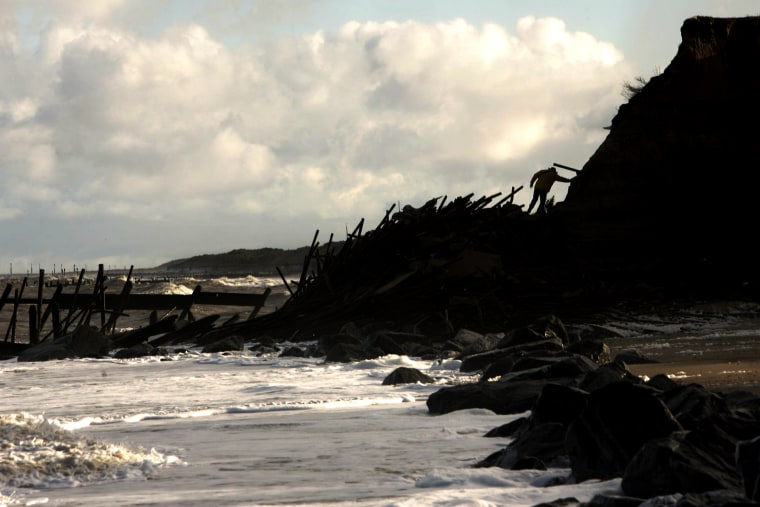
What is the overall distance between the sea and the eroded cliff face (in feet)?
30.3

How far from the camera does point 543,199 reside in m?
19.6

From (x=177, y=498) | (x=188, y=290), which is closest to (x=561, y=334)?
(x=177, y=498)

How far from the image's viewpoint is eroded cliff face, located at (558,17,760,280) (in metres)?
18.7

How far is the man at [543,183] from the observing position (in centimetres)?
1956

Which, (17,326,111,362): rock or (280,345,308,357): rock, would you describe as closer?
(280,345,308,357): rock

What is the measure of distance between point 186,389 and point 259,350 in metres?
4.47

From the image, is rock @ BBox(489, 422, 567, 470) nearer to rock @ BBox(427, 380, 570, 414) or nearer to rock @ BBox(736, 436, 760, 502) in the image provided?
rock @ BBox(736, 436, 760, 502)

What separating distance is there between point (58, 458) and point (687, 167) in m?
16.0

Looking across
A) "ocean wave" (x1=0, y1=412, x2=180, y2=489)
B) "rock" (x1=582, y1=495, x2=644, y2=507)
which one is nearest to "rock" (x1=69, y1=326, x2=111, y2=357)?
"ocean wave" (x1=0, y1=412, x2=180, y2=489)

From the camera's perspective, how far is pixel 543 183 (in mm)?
20000

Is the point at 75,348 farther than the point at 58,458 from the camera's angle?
Yes

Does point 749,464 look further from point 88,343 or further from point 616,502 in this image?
point 88,343

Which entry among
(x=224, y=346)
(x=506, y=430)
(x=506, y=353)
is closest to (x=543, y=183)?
(x=224, y=346)

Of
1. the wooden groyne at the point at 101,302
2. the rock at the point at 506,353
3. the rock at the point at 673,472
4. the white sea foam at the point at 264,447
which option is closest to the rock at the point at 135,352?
the wooden groyne at the point at 101,302
